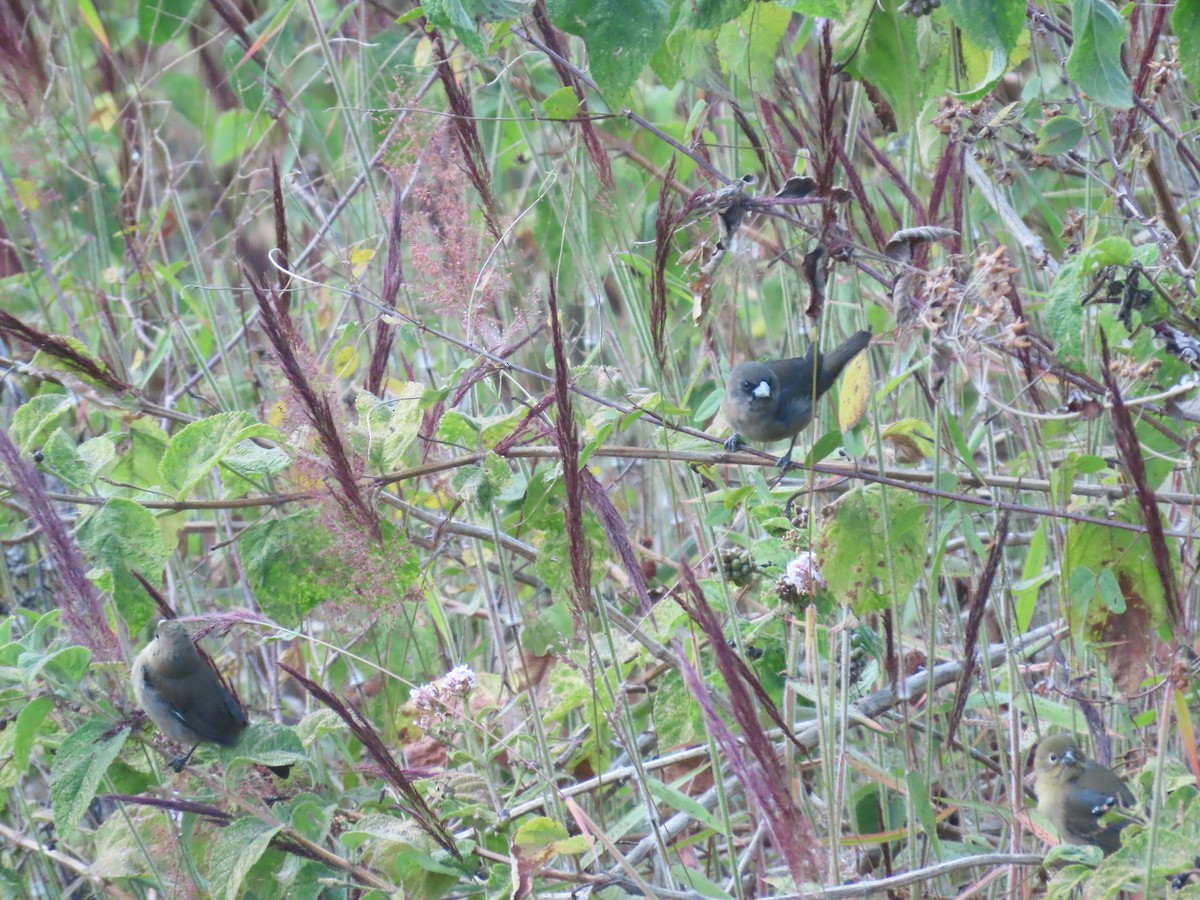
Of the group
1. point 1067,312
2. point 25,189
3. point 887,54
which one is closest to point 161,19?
point 25,189

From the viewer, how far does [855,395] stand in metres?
1.50

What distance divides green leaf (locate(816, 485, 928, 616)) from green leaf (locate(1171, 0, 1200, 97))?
2.03ft

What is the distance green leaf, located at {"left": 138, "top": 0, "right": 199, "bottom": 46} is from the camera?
3004mm

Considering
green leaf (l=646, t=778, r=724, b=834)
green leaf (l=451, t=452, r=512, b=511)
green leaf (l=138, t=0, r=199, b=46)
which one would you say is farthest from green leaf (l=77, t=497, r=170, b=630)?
green leaf (l=138, t=0, r=199, b=46)

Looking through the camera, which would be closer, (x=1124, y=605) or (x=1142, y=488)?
(x=1142, y=488)

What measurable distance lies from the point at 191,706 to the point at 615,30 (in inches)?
47.9

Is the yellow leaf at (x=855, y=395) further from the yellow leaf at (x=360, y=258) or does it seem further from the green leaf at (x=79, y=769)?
the yellow leaf at (x=360, y=258)

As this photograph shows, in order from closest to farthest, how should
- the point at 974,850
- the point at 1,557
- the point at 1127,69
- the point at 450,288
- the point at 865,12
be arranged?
1. the point at 865,12
2. the point at 450,288
3. the point at 974,850
4. the point at 1127,69
5. the point at 1,557

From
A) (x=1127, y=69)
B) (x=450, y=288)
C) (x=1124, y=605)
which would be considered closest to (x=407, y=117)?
(x=450, y=288)

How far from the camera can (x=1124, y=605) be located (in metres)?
1.56

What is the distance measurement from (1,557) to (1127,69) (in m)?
2.19

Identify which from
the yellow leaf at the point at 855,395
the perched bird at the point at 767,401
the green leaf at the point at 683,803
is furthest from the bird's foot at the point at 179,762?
the yellow leaf at the point at 855,395

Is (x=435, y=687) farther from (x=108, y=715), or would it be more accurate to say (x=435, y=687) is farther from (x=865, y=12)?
(x=865, y=12)

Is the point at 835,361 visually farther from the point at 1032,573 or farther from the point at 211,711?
the point at 211,711
